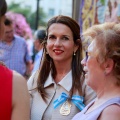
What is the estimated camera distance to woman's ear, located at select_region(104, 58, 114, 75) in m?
1.89

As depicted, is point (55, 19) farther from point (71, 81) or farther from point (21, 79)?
point (21, 79)

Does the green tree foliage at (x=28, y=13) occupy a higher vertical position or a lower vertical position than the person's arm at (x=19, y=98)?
higher

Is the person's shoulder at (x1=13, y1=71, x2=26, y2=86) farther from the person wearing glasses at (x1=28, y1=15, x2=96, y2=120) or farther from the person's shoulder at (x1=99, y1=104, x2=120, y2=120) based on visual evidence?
the person wearing glasses at (x1=28, y1=15, x2=96, y2=120)

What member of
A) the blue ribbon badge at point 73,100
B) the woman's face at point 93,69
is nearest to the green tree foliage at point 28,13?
the blue ribbon badge at point 73,100

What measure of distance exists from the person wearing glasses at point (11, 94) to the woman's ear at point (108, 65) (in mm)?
552

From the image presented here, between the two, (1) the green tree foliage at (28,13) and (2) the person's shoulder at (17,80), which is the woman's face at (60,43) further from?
(1) the green tree foliage at (28,13)

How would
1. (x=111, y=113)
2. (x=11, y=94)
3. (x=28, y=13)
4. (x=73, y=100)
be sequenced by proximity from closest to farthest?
(x=11, y=94), (x=111, y=113), (x=73, y=100), (x=28, y=13)

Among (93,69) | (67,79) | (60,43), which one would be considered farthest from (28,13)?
(93,69)

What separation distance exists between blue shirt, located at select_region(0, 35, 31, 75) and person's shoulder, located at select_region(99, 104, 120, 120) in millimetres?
4056

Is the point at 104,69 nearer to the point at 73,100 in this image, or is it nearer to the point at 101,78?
the point at 101,78

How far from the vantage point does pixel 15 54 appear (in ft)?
19.2

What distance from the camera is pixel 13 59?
19.0 feet

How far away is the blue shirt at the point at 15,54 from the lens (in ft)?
18.9

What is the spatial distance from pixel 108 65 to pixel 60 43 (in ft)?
3.18
